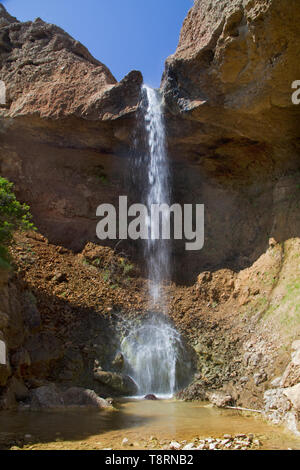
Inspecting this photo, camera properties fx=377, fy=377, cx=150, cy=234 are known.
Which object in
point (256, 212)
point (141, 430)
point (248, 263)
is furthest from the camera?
point (256, 212)

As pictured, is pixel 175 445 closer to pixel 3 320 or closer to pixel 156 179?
pixel 3 320

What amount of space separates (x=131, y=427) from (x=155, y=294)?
6652 millimetres

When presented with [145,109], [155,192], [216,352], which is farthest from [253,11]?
[216,352]

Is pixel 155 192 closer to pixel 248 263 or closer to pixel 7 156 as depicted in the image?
pixel 248 263

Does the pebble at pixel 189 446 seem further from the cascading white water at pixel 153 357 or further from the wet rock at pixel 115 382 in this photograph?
the cascading white water at pixel 153 357

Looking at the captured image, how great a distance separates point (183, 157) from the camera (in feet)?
44.4

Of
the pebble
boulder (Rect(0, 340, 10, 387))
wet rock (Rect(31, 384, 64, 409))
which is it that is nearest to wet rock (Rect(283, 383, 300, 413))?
the pebble

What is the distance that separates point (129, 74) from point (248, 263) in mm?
6990

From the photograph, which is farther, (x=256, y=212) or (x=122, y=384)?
(x=256, y=212)

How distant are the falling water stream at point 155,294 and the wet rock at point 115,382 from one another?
37 centimetres

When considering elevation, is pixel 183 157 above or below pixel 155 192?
above

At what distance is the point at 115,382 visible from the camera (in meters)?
8.34

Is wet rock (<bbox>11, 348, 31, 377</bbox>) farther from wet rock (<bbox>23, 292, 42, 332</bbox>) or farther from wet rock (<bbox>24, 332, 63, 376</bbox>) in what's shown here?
wet rock (<bbox>23, 292, 42, 332</bbox>)

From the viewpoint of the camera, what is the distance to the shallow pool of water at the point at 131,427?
4.68 meters
